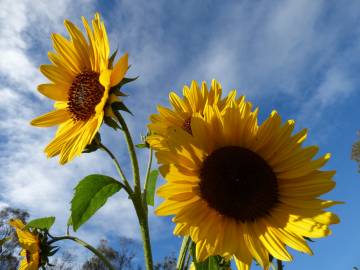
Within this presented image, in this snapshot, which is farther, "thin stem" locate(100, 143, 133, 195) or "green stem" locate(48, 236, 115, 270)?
"green stem" locate(48, 236, 115, 270)

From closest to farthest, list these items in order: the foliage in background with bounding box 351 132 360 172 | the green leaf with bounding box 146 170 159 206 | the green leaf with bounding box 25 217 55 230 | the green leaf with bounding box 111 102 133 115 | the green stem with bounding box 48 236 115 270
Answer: the green leaf with bounding box 111 102 133 115, the green stem with bounding box 48 236 115 270, the green leaf with bounding box 146 170 159 206, the green leaf with bounding box 25 217 55 230, the foliage in background with bounding box 351 132 360 172

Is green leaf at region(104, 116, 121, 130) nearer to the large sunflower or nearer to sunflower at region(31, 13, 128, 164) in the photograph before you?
sunflower at region(31, 13, 128, 164)

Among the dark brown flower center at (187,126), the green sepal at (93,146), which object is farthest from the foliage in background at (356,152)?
the green sepal at (93,146)

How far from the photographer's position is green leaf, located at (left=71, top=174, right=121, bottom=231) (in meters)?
2.11

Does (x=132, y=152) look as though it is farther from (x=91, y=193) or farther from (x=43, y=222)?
(x=43, y=222)

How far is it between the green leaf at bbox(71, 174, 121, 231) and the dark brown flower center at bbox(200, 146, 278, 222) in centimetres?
49

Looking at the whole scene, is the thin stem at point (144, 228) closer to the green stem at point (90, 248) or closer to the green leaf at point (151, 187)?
the green stem at point (90, 248)

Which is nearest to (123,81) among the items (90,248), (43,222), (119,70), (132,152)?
(119,70)

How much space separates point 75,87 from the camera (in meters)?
2.59

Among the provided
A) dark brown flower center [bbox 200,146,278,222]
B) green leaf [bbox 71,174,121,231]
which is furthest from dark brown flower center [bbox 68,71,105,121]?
dark brown flower center [bbox 200,146,278,222]

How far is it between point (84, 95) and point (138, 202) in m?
0.80

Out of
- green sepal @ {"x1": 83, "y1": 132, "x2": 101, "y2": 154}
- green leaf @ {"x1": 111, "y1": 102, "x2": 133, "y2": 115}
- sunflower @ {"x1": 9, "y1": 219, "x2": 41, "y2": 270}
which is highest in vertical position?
green leaf @ {"x1": 111, "y1": 102, "x2": 133, "y2": 115}

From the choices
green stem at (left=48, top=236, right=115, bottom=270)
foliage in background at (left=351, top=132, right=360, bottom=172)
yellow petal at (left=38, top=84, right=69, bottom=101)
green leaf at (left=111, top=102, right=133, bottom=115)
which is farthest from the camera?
foliage in background at (left=351, top=132, right=360, bottom=172)

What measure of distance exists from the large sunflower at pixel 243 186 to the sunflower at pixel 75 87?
468 millimetres
